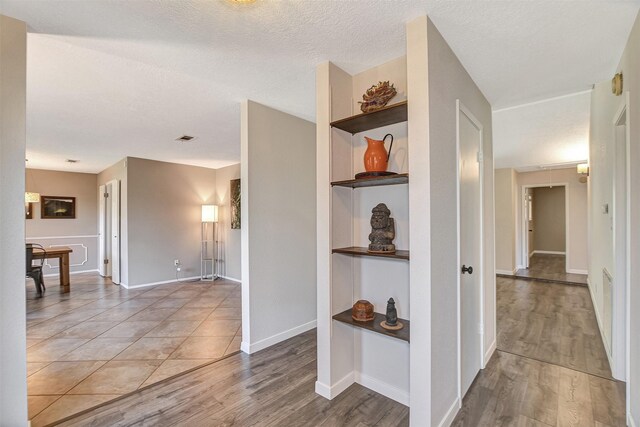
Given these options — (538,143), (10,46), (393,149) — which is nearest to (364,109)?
(393,149)

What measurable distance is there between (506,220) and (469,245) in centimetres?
503

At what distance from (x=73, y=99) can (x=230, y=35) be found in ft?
6.54

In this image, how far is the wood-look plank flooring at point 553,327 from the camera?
2.63 metres

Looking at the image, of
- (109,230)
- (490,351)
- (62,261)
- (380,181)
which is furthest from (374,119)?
(109,230)

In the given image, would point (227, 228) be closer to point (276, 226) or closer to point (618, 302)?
point (276, 226)

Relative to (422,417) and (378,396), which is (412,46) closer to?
(422,417)

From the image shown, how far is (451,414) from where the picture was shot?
1.83 meters

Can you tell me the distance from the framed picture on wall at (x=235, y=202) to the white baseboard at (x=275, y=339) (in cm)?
313

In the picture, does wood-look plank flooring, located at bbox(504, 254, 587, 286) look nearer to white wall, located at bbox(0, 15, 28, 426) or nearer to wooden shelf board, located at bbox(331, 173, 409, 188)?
wooden shelf board, located at bbox(331, 173, 409, 188)

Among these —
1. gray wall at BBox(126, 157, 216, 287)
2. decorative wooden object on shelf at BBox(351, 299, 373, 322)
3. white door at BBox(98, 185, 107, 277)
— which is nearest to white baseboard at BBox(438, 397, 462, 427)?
decorative wooden object on shelf at BBox(351, 299, 373, 322)

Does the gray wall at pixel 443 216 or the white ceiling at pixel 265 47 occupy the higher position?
the white ceiling at pixel 265 47

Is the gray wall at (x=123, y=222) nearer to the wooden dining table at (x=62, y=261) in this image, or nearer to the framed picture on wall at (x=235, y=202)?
the wooden dining table at (x=62, y=261)

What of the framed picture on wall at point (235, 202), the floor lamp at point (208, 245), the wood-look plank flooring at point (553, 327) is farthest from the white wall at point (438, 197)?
the floor lamp at point (208, 245)

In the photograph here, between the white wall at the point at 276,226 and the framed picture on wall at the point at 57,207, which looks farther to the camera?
the framed picture on wall at the point at 57,207
